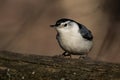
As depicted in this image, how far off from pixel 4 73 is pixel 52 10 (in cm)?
617

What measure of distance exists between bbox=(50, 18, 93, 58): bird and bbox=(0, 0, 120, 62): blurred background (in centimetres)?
238

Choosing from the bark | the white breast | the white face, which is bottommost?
the bark

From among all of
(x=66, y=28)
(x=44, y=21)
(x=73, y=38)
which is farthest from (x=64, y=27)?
(x=44, y=21)

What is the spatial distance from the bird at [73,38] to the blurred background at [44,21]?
2.38m

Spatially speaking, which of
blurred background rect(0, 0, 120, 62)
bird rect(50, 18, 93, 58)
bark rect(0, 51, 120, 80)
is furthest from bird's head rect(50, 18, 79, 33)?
blurred background rect(0, 0, 120, 62)

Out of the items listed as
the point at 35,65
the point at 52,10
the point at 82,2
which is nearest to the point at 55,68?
the point at 35,65

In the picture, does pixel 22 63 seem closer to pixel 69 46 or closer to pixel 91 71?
pixel 91 71

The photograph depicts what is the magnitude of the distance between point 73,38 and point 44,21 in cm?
446

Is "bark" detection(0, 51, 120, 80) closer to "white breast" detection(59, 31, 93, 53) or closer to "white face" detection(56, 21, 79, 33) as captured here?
"white breast" detection(59, 31, 93, 53)

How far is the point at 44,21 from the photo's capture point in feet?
34.9

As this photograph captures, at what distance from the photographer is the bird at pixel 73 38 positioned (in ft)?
20.3

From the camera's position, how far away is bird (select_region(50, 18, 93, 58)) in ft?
20.3

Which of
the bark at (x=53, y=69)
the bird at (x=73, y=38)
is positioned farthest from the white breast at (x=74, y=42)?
the bark at (x=53, y=69)

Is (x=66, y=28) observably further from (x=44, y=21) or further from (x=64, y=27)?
(x=44, y=21)
